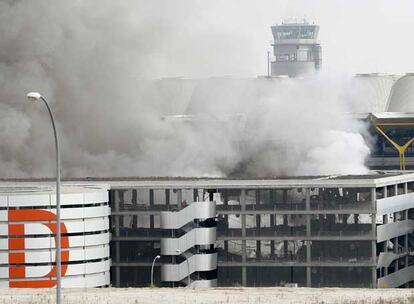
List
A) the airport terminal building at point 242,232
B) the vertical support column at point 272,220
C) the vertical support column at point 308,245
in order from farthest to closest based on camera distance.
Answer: the vertical support column at point 272,220 → the vertical support column at point 308,245 → the airport terminal building at point 242,232

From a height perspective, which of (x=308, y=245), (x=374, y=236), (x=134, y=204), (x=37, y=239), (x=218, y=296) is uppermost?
(x=134, y=204)

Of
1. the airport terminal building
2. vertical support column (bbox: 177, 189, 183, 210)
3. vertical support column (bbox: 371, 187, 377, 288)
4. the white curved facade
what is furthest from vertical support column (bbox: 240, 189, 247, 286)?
the white curved facade

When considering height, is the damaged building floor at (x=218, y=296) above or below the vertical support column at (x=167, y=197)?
below

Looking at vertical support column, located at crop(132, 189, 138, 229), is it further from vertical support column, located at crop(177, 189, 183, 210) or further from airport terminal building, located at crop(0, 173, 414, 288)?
vertical support column, located at crop(177, 189, 183, 210)

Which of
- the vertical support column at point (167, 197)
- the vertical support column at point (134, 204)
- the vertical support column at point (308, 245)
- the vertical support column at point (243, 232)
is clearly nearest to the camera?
the vertical support column at point (308, 245)

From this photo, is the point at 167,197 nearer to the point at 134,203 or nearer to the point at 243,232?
the point at 134,203

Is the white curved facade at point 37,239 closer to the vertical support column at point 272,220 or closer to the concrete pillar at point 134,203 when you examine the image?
the concrete pillar at point 134,203

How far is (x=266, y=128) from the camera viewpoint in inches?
6314

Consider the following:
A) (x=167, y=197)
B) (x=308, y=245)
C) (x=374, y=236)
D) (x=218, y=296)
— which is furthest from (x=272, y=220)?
(x=218, y=296)

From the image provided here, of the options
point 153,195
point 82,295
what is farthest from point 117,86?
point 82,295

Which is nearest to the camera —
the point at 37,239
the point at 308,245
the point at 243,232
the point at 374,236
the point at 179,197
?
the point at 37,239

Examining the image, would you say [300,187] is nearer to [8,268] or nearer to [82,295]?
[8,268]

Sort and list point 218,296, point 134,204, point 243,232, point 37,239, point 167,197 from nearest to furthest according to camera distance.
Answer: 1. point 218,296
2. point 37,239
3. point 243,232
4. point 167,197
5. point 134,204

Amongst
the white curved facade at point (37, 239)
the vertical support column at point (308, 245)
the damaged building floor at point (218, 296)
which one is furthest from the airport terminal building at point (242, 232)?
the damaged building floor at point (218, 296)
